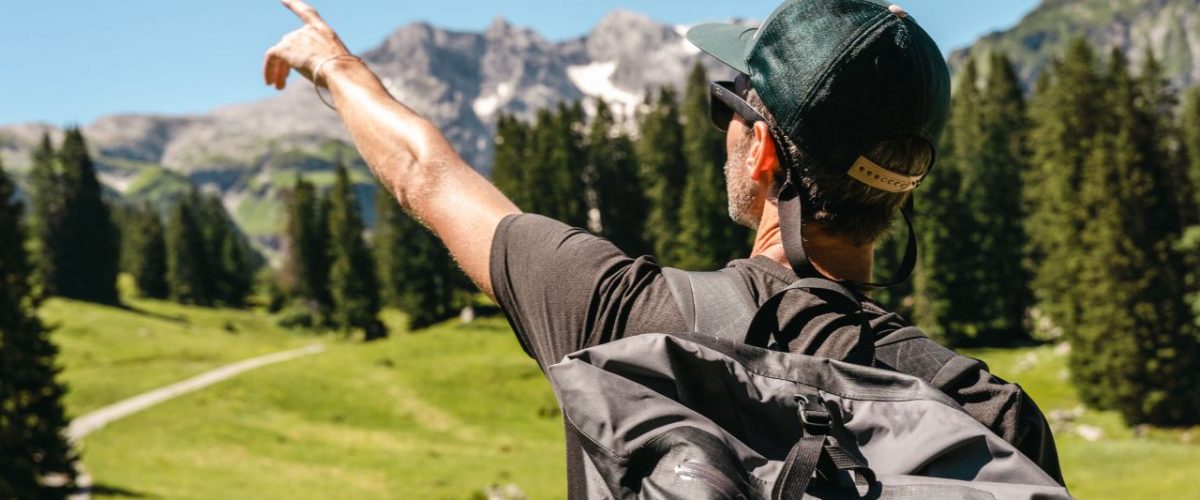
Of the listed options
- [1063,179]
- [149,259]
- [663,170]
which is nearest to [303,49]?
[1063,179]

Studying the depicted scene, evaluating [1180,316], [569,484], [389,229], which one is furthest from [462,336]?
[569,484]

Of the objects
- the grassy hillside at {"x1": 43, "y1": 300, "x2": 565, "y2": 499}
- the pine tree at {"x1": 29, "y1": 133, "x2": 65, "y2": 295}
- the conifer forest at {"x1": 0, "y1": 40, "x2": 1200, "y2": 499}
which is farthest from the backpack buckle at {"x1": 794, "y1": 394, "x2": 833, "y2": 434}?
the pine tree at {"x1": 29, "y1": 133, "x2": 65, "y2": 295}

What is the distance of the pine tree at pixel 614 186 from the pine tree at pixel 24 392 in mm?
55149

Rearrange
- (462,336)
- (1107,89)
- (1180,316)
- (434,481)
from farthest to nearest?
(462,336) < (1107,89) < (1180,316) < (434,481)

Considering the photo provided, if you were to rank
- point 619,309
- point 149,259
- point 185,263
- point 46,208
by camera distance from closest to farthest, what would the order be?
1. point 619,309
2. point 46,208
3. point 149,259
4. point 185,263

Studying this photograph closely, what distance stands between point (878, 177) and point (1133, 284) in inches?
1983

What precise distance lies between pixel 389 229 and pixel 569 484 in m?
80.0

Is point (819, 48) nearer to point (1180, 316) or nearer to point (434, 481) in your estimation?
point (434, 481)

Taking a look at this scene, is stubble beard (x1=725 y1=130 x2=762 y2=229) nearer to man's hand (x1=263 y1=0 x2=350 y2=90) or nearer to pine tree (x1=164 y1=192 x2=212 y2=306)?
man's hand (x1=263 y1=0 x2=350 y2=90)

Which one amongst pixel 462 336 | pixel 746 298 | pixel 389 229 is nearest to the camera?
pixel 746 298

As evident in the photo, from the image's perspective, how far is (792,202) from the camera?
274 centimetres

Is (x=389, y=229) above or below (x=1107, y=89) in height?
below

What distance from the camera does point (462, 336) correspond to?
68938 millimetres

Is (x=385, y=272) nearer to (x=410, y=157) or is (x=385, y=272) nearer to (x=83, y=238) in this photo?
(x=83, y=238)
